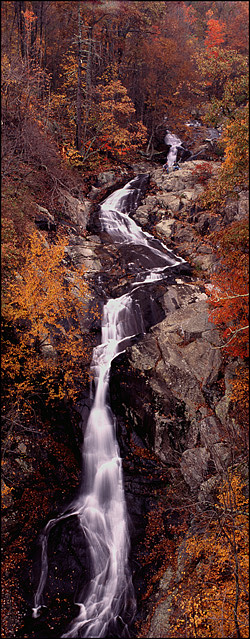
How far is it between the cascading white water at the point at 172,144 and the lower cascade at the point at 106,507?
49.3 ft

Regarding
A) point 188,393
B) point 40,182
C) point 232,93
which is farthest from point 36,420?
point 232,93

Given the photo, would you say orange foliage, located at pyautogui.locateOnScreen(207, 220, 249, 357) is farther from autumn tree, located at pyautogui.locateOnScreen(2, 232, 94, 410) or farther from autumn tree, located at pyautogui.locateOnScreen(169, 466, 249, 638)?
autumn tree, located at pyautogui.locateOnScreen(2, 232, 94, 410)

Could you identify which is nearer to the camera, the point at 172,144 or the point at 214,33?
the point at 214,33

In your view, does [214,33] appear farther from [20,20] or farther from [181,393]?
[181,393]

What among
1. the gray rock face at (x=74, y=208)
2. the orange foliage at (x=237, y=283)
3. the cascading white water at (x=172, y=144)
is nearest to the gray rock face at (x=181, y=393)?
the orange foliage at (x=237, y=283)

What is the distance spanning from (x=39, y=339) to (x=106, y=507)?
697cm

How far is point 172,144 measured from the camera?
30891mm

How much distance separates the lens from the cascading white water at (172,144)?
95.8 ft

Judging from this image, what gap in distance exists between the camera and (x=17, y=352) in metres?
12.8

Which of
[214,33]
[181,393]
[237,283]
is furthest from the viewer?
[214,33]

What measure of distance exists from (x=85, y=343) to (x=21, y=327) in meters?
2.95

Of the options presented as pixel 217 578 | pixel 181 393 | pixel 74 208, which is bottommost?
pixel 217 578

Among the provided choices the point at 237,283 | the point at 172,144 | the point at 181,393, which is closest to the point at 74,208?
the point at 237,283

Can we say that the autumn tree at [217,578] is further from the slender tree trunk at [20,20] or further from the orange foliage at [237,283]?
the slender tree trunk at [20,20]
